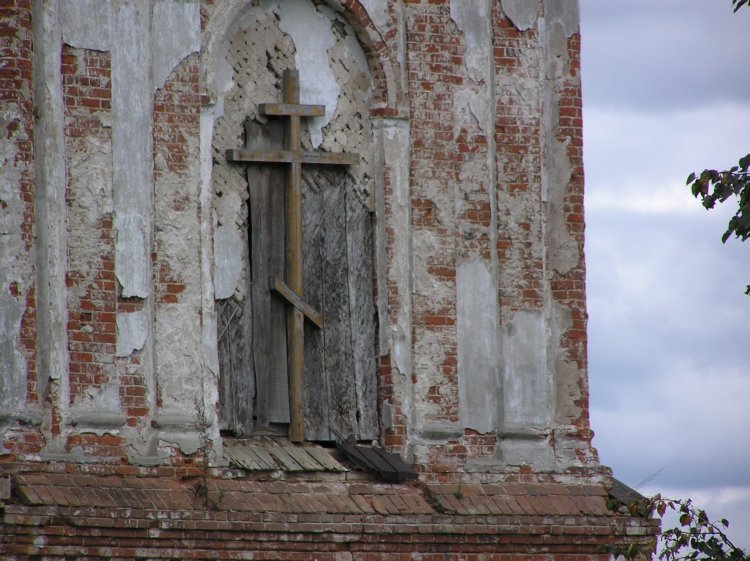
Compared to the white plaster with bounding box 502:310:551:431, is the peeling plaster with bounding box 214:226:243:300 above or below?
above

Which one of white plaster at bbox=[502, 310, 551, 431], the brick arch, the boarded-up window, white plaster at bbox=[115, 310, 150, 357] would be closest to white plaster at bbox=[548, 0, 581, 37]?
the brick arch

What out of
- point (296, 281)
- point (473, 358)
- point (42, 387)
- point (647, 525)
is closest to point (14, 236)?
point (42, 387)

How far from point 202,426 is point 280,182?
1.87 metres

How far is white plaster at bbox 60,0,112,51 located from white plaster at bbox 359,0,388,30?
6.16ft

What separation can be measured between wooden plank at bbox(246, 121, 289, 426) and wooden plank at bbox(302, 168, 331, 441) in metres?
0.16

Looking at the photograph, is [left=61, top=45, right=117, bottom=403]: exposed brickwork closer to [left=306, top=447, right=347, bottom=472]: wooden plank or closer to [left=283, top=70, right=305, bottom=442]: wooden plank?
[left=283, top=70, right=305, bottom=442]: wooden plank

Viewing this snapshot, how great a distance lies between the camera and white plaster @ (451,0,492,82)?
15.4m

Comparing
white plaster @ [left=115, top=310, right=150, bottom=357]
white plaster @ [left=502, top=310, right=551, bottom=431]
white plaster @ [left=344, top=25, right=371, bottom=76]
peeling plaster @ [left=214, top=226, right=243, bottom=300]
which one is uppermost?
white plaster @ [left=344, top=25, right=371, bottom=76]

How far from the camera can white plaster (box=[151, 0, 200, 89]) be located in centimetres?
1457

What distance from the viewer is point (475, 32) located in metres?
15.5

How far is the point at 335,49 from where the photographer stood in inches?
604

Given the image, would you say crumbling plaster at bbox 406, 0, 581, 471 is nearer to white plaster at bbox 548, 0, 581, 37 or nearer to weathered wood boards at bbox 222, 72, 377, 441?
white plaster at bbox 548, 0, 581, 37

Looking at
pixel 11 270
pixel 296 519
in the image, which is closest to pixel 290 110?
pixel 11 270

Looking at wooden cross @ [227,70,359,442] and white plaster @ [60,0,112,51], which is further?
wooden cross @ [227,70,359,442]
